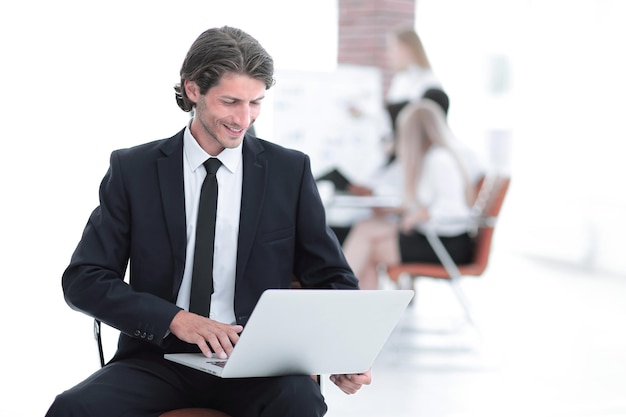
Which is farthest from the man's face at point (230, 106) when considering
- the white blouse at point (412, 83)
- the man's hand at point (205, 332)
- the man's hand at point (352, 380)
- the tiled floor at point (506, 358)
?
the white blouse at point (412, 83)

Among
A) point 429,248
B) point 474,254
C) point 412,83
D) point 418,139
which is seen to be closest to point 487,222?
point 474,254

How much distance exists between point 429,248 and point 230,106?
3189 mm

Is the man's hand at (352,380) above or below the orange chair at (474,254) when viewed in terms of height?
above

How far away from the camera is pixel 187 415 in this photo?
1872mm

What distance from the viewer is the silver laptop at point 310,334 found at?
64.5 inches

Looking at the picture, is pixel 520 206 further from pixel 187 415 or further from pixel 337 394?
pixel 187 415

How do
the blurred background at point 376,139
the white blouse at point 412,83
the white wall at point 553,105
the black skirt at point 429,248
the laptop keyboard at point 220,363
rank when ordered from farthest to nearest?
the white wall at point 553,105, the white blouse at point 412,83, the black skirt at point 429,248, the blurred background at point 376,139, the laptop keyboard at point 220,363

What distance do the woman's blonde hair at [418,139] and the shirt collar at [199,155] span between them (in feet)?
10.5

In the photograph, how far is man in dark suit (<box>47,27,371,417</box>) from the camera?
6.15 feet

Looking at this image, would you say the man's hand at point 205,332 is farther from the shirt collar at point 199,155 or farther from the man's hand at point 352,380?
the shirt collar at point 199,155

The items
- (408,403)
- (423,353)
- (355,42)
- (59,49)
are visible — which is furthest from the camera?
(355,42)

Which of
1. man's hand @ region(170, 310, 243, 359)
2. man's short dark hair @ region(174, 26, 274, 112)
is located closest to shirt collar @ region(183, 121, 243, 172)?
man's short dark hair @ region(174, 26, 274, 112)

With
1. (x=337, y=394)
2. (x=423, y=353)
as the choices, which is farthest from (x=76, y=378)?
(x=423, y=353)

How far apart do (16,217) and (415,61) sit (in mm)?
2845
